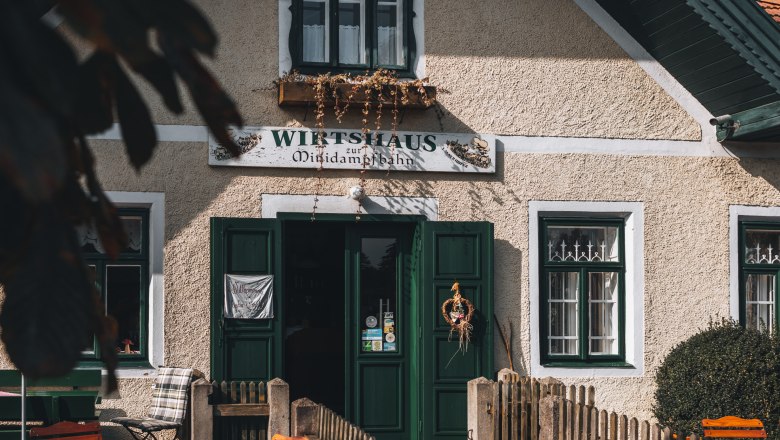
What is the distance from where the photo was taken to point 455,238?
1056 cm

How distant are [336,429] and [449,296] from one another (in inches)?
128

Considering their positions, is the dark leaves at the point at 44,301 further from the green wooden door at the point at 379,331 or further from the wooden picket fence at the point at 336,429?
the green wooden door at the point at 379,331

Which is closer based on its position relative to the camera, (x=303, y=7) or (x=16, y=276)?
(x=16, y=276)

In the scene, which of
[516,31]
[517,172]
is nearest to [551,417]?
[517,172]

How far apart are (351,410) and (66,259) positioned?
8.84m

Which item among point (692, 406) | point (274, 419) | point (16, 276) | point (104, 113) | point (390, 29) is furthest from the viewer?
point (390, 29)

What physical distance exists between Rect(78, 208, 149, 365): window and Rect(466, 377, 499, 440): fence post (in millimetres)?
2946

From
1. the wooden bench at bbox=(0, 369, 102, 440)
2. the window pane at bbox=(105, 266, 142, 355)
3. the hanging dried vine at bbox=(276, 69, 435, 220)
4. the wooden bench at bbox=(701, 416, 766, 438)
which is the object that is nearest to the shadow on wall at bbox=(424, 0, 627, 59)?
the hanging dried vine at bbox=(276, 69, 435, 220)

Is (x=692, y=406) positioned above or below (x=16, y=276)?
below

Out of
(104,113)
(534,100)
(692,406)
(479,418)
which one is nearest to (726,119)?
(534,100)

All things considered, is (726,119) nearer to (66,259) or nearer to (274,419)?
(274,419)

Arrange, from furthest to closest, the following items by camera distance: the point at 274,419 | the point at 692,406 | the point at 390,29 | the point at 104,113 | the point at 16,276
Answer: the point at 390,29, the point at 692,406, the point at 274,419, the point at 104,113, the point at 16,276

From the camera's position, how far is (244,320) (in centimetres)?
1020

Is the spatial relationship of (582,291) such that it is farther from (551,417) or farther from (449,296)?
(551,417)
